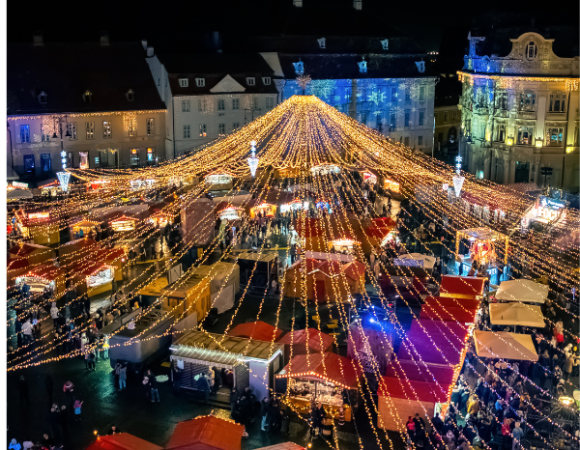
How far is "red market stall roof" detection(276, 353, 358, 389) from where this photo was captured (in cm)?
1741

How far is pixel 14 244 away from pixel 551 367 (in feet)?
63.0

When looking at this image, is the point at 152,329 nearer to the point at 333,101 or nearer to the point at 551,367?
the point at 551,367

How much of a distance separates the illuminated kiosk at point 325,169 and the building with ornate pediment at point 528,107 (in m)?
9.96

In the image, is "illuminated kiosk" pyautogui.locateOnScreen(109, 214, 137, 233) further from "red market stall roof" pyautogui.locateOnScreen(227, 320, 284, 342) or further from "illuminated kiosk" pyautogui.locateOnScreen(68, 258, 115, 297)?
"red market stall roof" pyautogui.locateOnScreen(227, 320, 284, 342)

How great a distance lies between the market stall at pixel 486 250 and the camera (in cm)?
2661

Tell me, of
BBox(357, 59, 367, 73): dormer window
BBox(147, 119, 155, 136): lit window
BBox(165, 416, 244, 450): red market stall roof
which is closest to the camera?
BBox(165, 416, 244, 450): red market stall roof

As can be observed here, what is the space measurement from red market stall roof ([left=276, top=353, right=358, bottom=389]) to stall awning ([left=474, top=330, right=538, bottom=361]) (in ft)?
12.5

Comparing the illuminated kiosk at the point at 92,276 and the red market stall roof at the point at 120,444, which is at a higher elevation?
the illuminated kiosk at the point at 92,276

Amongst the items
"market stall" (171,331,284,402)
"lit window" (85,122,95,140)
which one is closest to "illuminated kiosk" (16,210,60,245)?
"market stall" (171,331,284,402)

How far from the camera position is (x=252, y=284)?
2667 centimetres

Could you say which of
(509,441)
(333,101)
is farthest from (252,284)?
(333,101)

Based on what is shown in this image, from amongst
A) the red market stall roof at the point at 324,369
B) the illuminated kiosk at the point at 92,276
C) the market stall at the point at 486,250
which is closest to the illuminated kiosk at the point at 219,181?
the illuminated kiosk at the point at 92,276

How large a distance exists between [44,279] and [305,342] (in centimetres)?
1022

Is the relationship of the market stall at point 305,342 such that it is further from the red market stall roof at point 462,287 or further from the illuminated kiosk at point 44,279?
the illuminated kiosk at point 44,279
